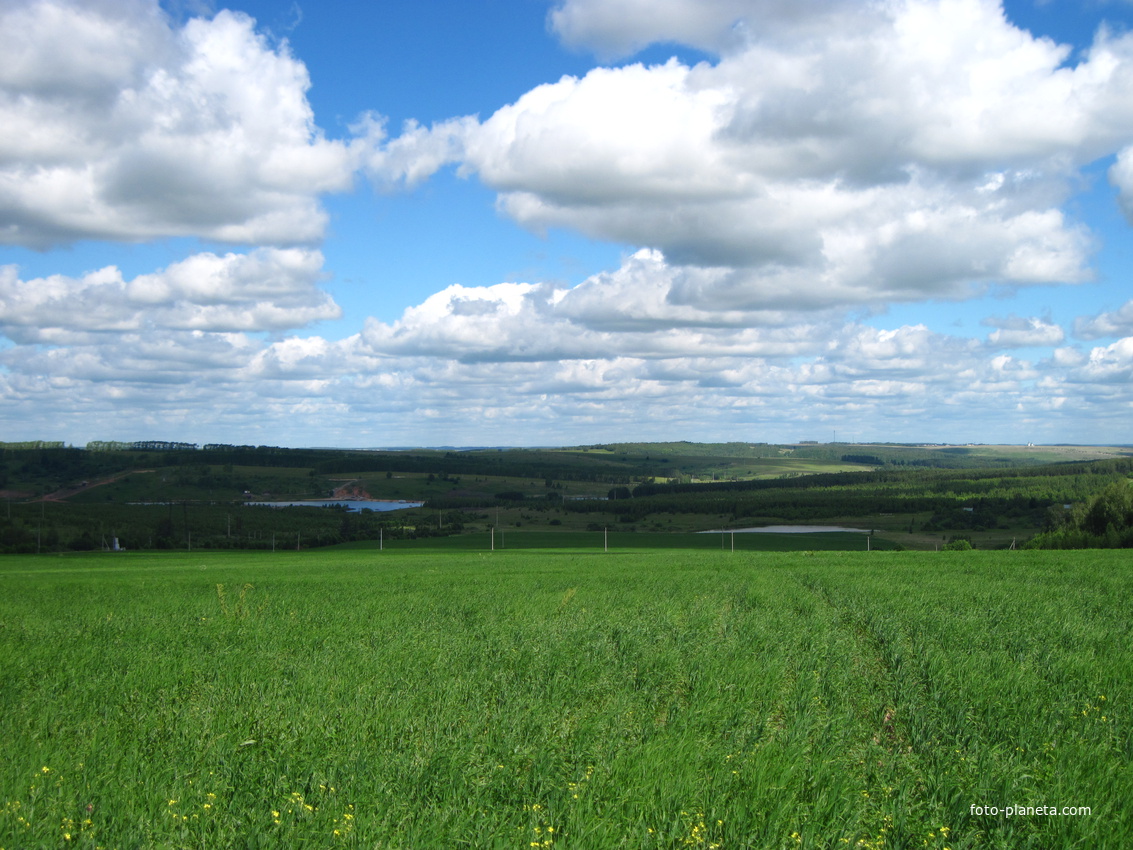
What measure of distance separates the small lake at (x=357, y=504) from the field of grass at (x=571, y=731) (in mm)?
141490

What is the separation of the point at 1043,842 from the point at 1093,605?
1603 centimetres

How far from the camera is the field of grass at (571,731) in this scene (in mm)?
6367

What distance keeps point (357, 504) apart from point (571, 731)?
16956 centimetres

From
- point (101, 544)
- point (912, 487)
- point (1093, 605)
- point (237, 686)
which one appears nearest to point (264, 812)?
point (237, 686)

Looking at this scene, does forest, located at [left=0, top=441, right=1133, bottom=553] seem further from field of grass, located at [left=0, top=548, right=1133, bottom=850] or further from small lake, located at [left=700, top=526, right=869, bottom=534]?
field of grass, located at [left=0, top=548, right=1133, bottom=850]

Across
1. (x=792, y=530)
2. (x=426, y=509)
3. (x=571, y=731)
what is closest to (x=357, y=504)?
(x=426, y=509)

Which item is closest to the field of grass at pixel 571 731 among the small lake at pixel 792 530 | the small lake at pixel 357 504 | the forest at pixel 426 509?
the forest at pixel 426 509

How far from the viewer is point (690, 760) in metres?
7.68

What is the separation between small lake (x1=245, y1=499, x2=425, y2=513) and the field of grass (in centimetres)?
14149

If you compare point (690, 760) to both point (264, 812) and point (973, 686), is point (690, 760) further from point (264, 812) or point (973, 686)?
point (973, 686)

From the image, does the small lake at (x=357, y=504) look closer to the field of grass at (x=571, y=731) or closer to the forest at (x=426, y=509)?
the forest at (x=426, y=509)

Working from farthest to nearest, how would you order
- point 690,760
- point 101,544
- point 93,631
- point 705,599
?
point 101,544
point 705,599
point 93,631
point 690,760

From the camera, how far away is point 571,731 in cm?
866

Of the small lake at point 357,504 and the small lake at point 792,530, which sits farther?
the small lake at point 357,504
